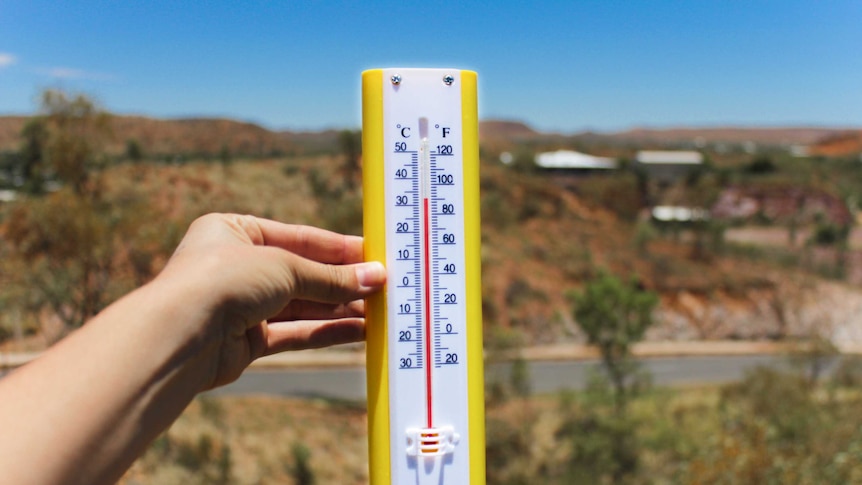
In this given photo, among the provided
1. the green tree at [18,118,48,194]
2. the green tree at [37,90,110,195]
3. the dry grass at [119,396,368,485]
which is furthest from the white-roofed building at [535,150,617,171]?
the green tree at [37,90,110,195]

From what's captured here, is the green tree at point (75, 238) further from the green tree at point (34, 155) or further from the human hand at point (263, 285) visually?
the human hand at point (263, 285)

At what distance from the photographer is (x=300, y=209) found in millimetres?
19641

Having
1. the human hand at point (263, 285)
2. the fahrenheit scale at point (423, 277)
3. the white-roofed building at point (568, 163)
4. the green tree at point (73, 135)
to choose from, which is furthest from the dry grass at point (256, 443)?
the white-roofed building at point (568, 163)

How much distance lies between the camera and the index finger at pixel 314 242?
52.0 inches

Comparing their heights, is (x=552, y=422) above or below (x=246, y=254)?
below

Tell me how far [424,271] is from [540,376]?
13.0 meters

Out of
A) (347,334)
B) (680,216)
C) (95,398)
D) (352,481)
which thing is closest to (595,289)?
(352,481)

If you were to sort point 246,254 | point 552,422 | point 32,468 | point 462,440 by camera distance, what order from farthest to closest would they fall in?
point 552,422 < point 462,440 < point 246,254 < point 32,468

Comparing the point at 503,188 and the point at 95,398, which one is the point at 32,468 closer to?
the point at 95,398

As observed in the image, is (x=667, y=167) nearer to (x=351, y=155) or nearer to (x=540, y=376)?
(x=351, y=155)

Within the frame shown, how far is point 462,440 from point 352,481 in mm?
7809

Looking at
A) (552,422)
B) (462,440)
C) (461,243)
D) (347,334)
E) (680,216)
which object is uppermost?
(461,243)

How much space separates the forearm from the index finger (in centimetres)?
36

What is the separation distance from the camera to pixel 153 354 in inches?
35.6
